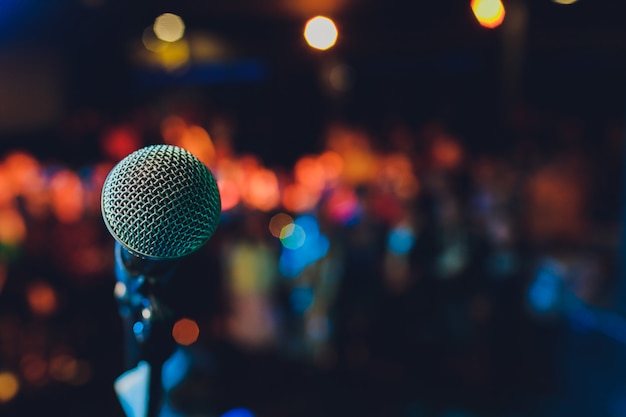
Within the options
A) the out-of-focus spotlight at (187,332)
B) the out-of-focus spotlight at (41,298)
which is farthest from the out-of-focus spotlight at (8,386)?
the out-of-focus spotlight at (187,332)

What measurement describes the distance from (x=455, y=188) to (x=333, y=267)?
48.3 inches

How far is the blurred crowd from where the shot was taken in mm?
4359

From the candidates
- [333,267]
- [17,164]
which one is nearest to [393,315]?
[333,267]

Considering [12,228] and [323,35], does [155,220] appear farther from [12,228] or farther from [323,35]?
[12,228]

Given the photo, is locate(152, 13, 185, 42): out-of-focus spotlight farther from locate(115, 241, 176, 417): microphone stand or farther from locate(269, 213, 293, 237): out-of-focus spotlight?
locate(115, 241, 176, 417): microphone stand

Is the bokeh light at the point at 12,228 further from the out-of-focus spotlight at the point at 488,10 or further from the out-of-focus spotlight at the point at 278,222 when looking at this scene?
the out-of-focus spotlight at the point at 488,10

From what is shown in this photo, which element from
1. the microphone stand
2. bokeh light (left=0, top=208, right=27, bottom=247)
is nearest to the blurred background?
bokeh light (left=0, top=208, right=27, bottom=247)

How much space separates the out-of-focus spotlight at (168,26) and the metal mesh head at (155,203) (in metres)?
4.18

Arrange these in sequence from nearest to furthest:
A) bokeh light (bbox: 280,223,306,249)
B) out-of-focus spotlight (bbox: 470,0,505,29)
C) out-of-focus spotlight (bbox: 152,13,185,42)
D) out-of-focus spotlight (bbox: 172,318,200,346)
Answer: out-of-focus spotlight (bbox: 470,0,505,29)
out-of-focus spotlight (bbox: 172,318,200,346)
out-of-focus spotlight (bbox: 152,13,185,42)
bokeh light (bbox: 280,223,306,249)

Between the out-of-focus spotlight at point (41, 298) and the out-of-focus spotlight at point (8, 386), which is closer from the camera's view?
the out-of-focus spotlight at point (8, 386)

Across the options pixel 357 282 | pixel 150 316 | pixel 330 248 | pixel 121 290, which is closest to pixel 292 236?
pixel 330 248

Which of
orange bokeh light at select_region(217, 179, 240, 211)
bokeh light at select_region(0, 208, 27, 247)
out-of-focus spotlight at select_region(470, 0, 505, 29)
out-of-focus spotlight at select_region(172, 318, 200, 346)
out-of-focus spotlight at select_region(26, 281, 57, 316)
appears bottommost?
out-of-focus spotlight at select_region(172, 318, 200, 346)

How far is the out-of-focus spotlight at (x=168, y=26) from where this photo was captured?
5.00 metres

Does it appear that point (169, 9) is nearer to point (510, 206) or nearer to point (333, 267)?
point (333, 267)
